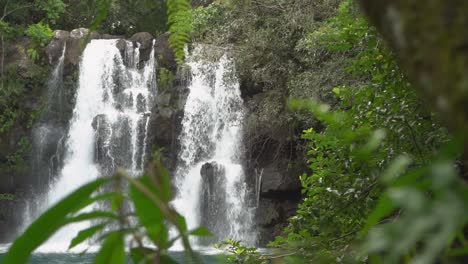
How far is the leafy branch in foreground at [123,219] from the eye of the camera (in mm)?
406

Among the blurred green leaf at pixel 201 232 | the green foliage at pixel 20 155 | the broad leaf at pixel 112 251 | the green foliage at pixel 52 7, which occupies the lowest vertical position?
the broad leaf at pixel 112 251

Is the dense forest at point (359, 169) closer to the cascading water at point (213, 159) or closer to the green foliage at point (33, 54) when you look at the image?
the cascading water at point (213, 159)

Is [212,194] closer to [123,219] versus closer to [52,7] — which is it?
[52,7]

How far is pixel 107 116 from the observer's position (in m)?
14.8

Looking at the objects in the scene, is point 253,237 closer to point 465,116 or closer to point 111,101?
point 111,101

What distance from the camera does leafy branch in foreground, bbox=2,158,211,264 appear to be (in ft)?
1.33

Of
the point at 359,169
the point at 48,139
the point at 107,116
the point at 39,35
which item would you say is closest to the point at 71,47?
the point at 39,35

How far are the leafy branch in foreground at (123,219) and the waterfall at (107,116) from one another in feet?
45.4

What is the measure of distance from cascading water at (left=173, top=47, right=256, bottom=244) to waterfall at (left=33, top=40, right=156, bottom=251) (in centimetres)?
113

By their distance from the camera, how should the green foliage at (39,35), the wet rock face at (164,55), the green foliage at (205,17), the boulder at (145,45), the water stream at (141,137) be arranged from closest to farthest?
the green foliage at (205,17) → the water stream at (141,137) → the wet rock face at (164,55) → the green foliage at (39,35) → the boulder at (145,45)

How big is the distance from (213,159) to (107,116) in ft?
9.10

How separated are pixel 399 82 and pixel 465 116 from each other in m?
2.27

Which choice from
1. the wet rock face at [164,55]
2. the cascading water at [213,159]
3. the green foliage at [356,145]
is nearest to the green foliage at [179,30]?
the green foliage at [356,145]

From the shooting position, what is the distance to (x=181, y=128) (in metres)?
13.8
